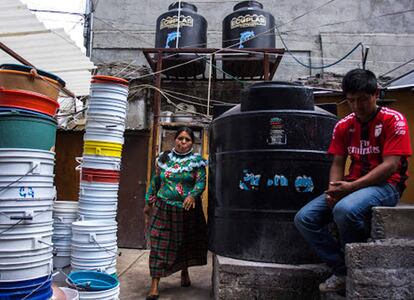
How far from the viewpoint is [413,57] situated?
10.3 m

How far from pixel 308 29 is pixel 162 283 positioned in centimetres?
899

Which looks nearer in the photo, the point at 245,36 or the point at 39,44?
the point at 39,44

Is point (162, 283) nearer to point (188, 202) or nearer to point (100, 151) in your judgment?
point (188, 202)

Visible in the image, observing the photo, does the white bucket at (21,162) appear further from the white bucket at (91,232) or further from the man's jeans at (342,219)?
the man's jeans at (342,219)

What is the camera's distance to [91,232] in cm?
369

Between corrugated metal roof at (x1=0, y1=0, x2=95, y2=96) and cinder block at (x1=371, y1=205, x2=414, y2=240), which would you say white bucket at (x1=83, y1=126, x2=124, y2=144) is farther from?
cinder block at (x1=371, y1=205, x2=414, y2=240)

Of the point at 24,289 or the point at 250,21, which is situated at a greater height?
the point at 250,21

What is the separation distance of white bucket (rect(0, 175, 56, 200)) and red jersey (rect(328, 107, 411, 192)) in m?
2.39

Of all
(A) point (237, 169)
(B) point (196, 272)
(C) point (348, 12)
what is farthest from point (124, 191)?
(C) point (348, 12)

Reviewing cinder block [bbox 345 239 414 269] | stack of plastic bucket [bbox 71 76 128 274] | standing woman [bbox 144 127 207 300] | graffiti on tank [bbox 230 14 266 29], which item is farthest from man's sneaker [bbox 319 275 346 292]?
graffiti on tank [bbox 230 14 266 29]

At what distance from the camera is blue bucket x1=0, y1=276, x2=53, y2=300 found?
2.59m

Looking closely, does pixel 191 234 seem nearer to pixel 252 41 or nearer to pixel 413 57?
pixel 252 41

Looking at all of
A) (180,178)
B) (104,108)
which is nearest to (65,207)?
(104,108)

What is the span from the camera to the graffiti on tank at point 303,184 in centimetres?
303
